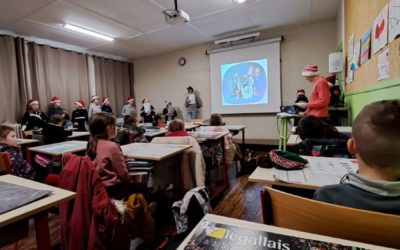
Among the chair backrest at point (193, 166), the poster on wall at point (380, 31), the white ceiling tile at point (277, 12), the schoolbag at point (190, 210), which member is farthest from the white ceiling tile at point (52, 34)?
the poster on wall at point (380, 31)

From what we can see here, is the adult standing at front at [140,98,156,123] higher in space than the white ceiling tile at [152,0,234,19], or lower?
lower

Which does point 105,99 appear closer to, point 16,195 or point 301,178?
point 16,195

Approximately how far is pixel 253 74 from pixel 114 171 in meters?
4.64

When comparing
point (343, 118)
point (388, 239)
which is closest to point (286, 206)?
point (388, 239)

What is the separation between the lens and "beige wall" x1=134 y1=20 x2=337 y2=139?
4902mm

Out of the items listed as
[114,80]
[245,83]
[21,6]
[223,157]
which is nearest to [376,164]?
[223,157]

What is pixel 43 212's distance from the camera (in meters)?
0.98

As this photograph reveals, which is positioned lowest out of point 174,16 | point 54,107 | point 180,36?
point 54,107

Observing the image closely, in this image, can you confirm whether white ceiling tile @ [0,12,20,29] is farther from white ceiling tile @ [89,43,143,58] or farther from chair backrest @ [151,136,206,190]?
chair backrest @ [151,136,206,190]

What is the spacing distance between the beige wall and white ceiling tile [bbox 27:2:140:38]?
2.03 meters

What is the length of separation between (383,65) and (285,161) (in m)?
1.29

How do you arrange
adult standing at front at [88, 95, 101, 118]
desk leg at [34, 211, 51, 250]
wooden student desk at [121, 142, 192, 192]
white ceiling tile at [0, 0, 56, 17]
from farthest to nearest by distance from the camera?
adult standing at front at [88, 95, 101, 118] → white ceiling tile at [0, 0, 56, 17] → wooden student desk at [121, 142, 192, 192] → desk leg at [34, 211, 51, 250]

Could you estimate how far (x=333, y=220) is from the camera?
64 cm

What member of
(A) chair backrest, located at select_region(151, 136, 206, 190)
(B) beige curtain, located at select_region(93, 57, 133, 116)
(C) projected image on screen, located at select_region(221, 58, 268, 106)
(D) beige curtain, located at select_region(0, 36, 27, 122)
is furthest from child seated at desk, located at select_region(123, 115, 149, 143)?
(B) beige curtain, located at select_region(93, 57, 133, 116)
